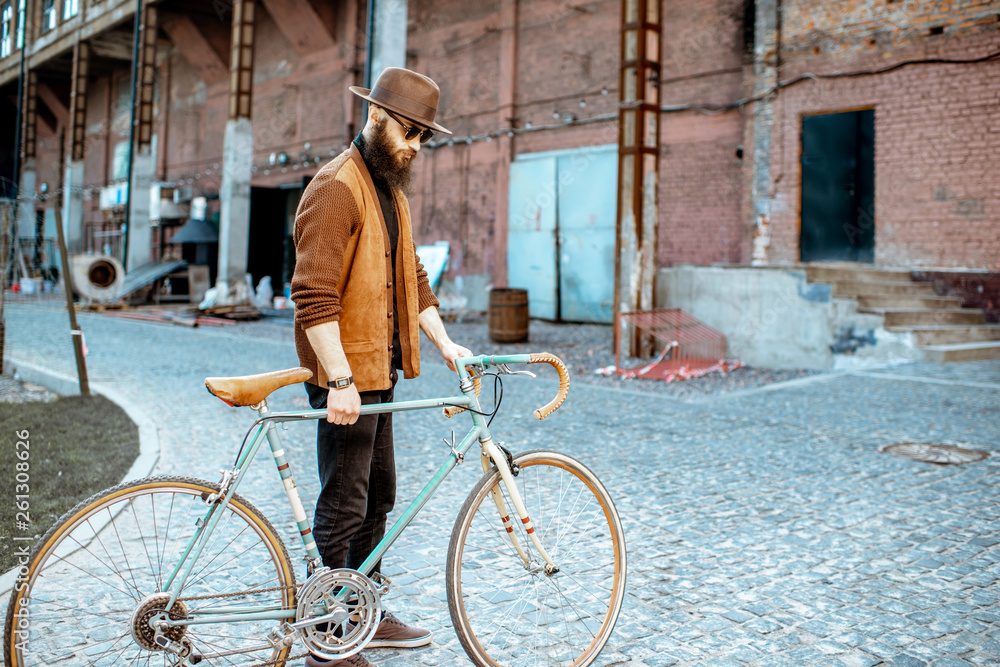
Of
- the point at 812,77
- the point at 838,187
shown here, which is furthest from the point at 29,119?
the point at 838,187

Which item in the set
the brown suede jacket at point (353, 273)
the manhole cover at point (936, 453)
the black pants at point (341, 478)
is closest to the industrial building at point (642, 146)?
the manhole cover at point (936, 453)

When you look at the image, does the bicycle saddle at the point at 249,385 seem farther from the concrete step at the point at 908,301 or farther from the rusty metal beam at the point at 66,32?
the rusty metal beam at the point at 66,32

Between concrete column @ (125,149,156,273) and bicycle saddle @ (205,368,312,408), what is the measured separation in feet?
82.7

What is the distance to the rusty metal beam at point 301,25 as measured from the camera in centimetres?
2215

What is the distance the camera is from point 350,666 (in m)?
2.37

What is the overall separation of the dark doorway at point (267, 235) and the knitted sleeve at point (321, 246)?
68.7ft

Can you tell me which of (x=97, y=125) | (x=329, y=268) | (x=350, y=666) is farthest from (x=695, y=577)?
(x=97, y=125)

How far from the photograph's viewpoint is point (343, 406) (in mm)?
2213

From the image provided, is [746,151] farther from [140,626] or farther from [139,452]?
[140,626]

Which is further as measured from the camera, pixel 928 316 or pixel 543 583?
pixel 928 316

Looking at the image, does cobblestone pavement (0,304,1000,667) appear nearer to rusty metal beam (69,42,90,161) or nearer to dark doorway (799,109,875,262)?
dark doorway (799,109,875,262)

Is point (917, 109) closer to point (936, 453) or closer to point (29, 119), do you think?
point (936, 453)

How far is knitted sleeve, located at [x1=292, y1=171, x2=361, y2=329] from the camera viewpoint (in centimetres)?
223

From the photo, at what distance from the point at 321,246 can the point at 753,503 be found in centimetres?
311
